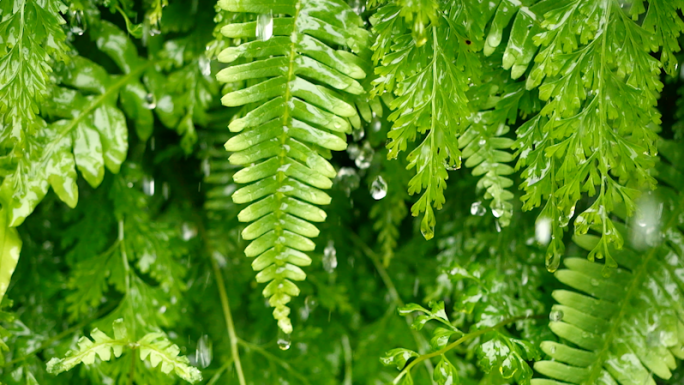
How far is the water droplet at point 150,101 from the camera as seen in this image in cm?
133

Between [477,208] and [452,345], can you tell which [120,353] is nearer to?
[452,345]

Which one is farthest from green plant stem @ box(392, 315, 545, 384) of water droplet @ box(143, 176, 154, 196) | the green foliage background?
water droplet @ box(143, 176, 154, 196)

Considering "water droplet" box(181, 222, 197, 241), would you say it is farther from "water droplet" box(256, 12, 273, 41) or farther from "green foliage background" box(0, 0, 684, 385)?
"water droplet" box(256, 12, 273, 41)

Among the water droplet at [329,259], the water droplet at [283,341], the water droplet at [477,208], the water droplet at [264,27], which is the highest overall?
the water droplet at [264,27]

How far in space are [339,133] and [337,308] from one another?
2.74 feet

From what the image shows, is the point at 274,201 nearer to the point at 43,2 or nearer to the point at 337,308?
the point at 43,2

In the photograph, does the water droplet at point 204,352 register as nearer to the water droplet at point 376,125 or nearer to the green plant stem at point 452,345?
the green plant stem at point 452,345

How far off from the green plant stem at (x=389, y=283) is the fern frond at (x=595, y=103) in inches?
26.2

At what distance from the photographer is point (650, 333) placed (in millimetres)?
1094

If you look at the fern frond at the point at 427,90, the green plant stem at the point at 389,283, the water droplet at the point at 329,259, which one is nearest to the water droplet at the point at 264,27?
the fern frond at the point at 427,90

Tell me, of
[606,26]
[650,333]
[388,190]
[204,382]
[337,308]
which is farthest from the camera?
[337,308]

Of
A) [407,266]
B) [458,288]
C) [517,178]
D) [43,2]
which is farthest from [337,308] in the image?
[43,2]

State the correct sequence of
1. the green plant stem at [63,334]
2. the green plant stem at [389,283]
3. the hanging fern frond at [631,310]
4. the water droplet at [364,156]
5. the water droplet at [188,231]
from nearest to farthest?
the hanging fern frond at [631,310] < the green plant stem at [63,334] < the water droplet at [364,156] < the green plant stem at [389,283] < the water droplet at [188,231]

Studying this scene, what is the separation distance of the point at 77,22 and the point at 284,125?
0.58m
